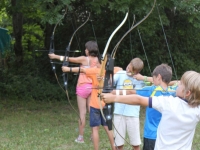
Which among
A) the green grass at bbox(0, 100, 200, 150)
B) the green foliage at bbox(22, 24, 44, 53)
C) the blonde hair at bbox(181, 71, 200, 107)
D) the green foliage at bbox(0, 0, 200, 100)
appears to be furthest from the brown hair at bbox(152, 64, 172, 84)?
the green foliage at bbox(22, 24, 44, 53)

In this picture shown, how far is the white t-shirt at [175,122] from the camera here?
7.56 ft

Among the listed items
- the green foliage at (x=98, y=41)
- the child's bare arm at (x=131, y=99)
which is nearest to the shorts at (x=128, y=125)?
the child's bare arm at (x=131, y=99)

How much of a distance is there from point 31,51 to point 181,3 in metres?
6.39

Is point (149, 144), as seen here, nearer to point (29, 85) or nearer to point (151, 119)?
point (151, 119)

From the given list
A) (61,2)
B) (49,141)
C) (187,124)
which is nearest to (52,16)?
(61,2)

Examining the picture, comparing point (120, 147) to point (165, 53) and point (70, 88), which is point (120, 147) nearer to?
point (70, 88)

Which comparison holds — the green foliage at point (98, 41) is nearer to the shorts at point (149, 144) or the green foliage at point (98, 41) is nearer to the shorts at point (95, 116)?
the shorts at point (95, 116)

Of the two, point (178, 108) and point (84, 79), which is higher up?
point (178, 108)

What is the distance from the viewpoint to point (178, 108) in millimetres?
2305

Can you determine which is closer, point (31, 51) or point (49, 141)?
point (49, 141)

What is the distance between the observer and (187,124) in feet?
7.70

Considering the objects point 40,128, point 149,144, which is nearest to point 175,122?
point 149,144

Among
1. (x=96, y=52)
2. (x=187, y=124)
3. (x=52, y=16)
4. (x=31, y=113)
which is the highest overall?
(x=52, y=16)

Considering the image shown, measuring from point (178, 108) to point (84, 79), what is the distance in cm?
283
